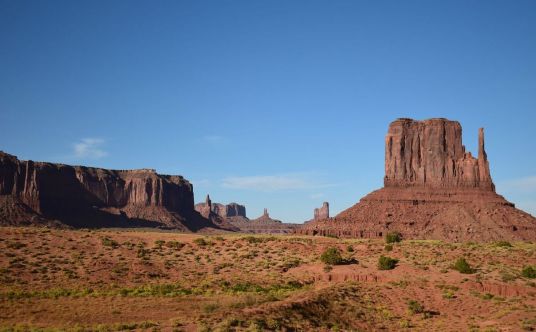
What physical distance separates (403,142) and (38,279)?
11679 cm

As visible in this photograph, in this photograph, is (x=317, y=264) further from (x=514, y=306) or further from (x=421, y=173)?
(x=421, y=173)

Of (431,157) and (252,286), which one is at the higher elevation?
(431,157)

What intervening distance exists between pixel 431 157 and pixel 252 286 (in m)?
106

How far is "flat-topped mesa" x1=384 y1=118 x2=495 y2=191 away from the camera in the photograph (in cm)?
13212

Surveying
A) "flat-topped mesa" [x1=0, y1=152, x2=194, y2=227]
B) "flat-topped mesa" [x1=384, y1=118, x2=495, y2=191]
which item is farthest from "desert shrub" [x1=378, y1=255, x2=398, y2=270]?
"flat-topped mesa" [x1=0, y1=152, x2=194, y2=227]

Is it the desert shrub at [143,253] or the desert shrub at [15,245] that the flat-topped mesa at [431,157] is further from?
the desert shrub at [15,245]

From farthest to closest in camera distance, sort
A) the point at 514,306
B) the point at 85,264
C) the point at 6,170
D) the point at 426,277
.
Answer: the point at 6,170, the point at 85,264, the point at 426,277, the point at 514,306

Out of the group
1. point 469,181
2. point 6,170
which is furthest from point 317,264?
point 6,170

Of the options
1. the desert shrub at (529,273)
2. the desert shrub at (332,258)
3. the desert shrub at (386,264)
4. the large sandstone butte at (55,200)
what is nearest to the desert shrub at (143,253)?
the desert shrub at (332,258)

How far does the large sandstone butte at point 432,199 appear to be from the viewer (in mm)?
108188

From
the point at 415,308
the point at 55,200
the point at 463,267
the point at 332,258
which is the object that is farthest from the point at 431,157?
the point at 55,200

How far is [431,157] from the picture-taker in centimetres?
13900

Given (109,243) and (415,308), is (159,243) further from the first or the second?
(415,308)

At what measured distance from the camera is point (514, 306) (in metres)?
35.0
